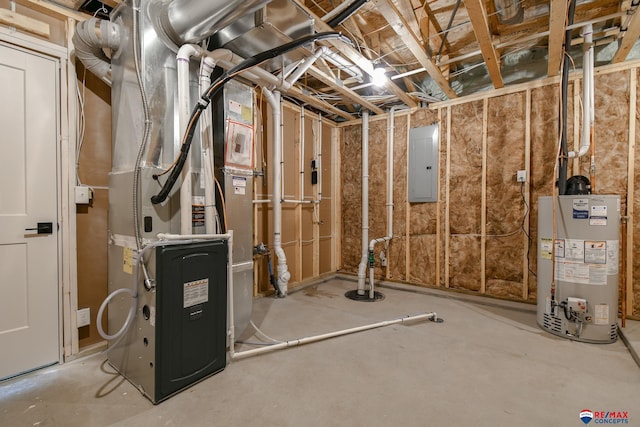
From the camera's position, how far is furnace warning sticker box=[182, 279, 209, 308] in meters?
1.74

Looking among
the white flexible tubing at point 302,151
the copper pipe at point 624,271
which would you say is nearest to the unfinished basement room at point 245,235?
the copper pipe at point 624,271

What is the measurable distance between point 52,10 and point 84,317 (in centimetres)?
216

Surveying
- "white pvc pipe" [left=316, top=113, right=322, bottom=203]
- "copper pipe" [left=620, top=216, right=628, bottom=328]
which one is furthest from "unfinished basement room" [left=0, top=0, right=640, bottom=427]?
"white pvc pipe" [left=316, top=113, right=322, bottom=203]

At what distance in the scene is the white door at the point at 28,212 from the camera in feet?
6.03

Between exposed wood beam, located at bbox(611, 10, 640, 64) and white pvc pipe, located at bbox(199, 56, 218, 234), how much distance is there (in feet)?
10.5

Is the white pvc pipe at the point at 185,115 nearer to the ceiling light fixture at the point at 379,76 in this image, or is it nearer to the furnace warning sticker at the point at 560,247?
the ceiling light fixture at the point at 379,76

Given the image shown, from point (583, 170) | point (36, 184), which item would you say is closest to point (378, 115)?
point (583, 170)

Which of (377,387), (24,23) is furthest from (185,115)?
(377,387)

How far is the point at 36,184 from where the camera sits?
1949 millimetres

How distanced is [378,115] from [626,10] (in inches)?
101

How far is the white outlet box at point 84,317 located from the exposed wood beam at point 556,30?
4.00 m

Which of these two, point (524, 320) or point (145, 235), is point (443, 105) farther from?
point (145, 235)

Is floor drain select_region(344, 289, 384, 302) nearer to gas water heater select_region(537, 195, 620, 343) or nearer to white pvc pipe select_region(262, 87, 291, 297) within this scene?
white pvc pipe select_region(262, 87, 291, 297)

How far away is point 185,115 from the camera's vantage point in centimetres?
183
